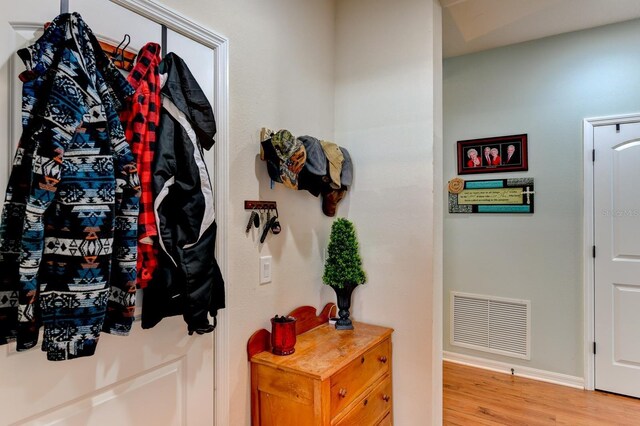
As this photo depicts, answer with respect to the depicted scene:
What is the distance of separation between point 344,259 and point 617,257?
2279 millimetres

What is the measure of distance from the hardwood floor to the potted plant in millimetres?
1194

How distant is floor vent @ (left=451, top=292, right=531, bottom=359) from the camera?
9.94 ft

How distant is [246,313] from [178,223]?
632 mm

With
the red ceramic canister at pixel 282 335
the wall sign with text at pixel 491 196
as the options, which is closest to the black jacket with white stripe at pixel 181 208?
the red ceramic canister at pixel 282 335

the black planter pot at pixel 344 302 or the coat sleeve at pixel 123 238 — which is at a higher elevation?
the coat sleeve at pixel 123 238

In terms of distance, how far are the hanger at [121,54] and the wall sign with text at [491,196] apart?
114 inches

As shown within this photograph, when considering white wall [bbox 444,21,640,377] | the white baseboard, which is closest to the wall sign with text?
white wall [bbox 444,21,640,377]

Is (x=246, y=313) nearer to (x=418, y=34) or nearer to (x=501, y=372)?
(x=418, y=34)

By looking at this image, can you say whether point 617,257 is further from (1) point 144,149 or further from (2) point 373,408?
(1) point 144,149

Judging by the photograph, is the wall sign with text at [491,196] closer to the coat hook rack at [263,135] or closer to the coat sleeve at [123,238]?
the coat hook rack at [263,135]

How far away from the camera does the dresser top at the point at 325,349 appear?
4.88ft

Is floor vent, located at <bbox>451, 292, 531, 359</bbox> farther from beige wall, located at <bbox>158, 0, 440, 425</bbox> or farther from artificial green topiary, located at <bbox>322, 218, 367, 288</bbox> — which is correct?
artificial green topiary, located at <bbox>322, 218, 367, 288</bbox>

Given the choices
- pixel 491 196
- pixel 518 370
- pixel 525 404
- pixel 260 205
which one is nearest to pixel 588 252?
pixel 491 196

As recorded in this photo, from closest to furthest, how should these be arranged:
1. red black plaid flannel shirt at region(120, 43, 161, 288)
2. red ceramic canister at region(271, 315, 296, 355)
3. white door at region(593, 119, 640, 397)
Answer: red black plaid flannel shirt at region(120, 43, 161, 288) < red ceramic canister at region(271, 315, 296, 355) < white door at region(593, 119, 640, 397)
